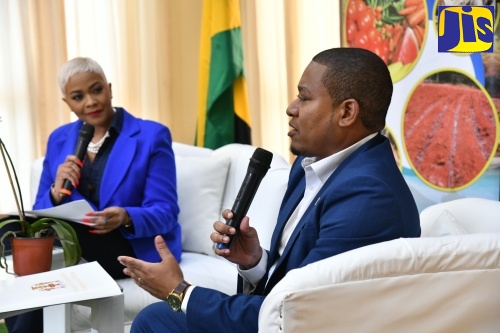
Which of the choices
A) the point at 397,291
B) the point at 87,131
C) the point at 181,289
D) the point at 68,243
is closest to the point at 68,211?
the point at 68,243

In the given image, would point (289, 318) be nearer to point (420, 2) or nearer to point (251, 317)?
point (251, 317)

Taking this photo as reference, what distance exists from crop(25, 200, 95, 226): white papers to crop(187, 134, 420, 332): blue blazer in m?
0.91

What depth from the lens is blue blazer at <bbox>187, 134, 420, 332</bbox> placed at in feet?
6.03

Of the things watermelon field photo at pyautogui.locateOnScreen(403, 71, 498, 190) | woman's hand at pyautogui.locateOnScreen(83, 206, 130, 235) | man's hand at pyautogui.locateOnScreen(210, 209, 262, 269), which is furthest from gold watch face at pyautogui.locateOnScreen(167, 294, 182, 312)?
watermelon field photo at pyautogui.locateOnScreen(403, 71, 498, 190)

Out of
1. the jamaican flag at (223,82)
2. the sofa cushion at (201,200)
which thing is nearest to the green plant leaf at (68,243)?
the sofa cushion at (201,200)

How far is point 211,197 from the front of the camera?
3.46 metres

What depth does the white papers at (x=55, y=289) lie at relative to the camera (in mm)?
1957

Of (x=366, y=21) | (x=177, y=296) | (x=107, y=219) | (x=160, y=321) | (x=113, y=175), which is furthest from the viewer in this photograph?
(x=366, y=21)

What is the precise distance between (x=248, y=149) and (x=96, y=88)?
68cm

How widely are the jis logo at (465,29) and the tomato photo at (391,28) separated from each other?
0.12 m

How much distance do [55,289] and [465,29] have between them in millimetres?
2173

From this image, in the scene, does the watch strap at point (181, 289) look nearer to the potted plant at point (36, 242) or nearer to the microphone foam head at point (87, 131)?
the potted plant at point (36, 242)

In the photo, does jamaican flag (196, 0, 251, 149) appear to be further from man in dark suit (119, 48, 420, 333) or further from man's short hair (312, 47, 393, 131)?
man's short hair (312, 47, 393, 131)

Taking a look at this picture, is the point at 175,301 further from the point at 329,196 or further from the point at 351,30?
the point at 351,30
